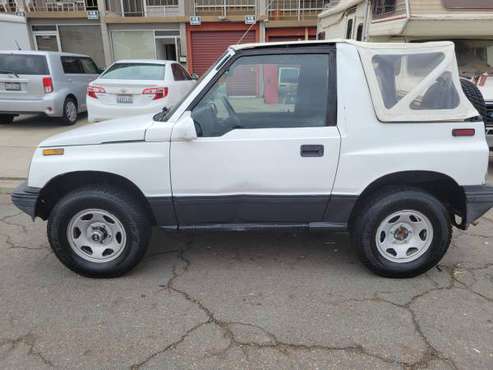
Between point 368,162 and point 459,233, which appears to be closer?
point 368,162

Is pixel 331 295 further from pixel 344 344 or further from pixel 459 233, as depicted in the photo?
pixel 459 233

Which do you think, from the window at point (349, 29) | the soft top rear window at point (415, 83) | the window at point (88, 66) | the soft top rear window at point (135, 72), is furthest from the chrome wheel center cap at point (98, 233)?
the window at point (88, 66)

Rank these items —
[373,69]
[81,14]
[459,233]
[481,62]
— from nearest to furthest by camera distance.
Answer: [373,69], [459,233], [481,62], [81,14]

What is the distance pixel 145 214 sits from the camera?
3166 mm

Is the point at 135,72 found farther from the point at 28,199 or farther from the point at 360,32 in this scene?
the point at 28,199

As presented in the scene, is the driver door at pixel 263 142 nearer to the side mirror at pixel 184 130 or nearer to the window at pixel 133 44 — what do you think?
the side mirror at pixel 184 130

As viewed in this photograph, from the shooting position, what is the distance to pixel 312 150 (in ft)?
9.61

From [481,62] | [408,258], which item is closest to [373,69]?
[408,258]

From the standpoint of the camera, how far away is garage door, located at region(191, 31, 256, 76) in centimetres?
1673

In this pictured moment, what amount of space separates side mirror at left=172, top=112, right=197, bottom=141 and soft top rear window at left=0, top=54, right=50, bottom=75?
305 inches

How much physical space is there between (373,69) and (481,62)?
14.1 feet

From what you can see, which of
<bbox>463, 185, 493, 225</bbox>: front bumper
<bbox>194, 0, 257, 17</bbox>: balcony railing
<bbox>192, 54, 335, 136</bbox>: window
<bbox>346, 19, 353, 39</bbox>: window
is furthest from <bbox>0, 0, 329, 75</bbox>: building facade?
<bbox>463, 185, 493, 225</bbox>: front bumper

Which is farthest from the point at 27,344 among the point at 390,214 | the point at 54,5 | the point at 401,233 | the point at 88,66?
the point at 54,5

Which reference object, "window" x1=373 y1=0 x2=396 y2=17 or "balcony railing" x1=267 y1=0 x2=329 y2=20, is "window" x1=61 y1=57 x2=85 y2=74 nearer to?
"window" x1=373 y1=0 x2=396 y2=17
